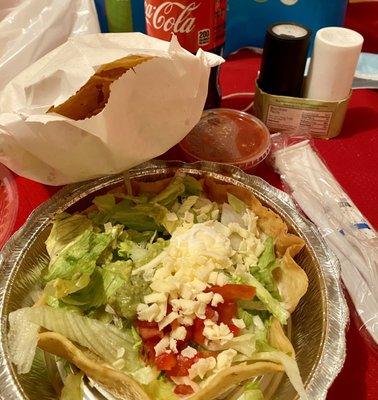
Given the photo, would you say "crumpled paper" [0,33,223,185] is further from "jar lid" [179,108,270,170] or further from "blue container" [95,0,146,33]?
"blue container" [95,0,146,33]

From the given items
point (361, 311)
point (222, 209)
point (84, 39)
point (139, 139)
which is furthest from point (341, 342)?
point (84, 39)

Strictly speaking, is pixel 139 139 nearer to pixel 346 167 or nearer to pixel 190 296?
pixel 190 296

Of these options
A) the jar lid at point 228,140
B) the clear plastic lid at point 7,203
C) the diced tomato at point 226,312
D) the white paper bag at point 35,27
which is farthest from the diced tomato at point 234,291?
the white paper bag at point 35,27

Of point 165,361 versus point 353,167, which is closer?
point 165,361

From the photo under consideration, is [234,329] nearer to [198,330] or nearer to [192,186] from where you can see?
[198,330]

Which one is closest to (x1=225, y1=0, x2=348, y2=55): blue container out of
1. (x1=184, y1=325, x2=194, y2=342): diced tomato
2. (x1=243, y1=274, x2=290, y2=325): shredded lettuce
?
(x1=243, y1=274, x2=290, y2=325): shredded lettuce

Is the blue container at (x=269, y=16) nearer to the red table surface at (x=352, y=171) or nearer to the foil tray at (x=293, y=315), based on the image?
the red table surface at (x=352, y=171)

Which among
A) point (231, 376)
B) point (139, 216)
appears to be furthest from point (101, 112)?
point (231, 376)
